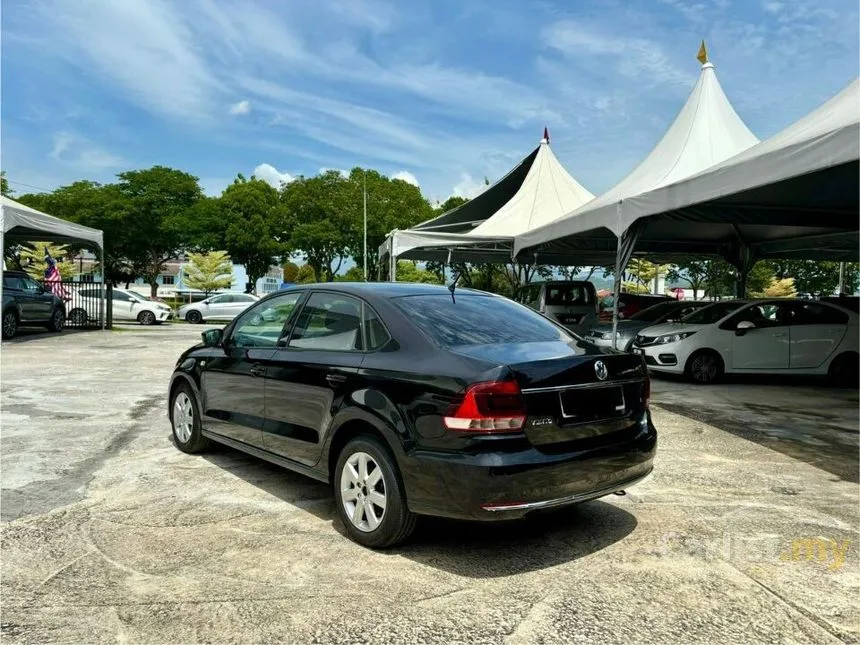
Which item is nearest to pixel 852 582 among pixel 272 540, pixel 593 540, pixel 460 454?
pixel 593 540

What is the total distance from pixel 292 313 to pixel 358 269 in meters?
47.8

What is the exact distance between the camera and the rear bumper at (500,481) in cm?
339

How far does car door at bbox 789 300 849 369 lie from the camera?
1100cm

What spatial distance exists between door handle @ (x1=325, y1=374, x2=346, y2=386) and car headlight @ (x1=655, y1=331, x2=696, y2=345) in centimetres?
823

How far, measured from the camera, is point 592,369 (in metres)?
3.79

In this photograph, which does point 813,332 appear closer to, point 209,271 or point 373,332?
point 373,332

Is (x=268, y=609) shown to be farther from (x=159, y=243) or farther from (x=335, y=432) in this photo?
(x=159, y=243)

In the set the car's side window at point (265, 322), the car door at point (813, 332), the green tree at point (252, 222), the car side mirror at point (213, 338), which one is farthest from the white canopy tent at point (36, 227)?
the green tree at point (252, 222)

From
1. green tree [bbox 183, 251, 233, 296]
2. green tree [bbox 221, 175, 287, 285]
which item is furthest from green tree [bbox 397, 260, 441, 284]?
green tree [bbox 183, 251, 233, 296]

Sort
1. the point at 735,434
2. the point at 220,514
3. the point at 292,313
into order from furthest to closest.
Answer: the point at 735,434 < the point at 292,313 < the point at 220,514

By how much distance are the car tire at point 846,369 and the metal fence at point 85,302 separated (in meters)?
20.1

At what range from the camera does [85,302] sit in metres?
22.5

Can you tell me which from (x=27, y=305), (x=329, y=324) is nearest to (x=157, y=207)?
(x=27, y=305)

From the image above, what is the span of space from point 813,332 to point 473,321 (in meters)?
8.90
